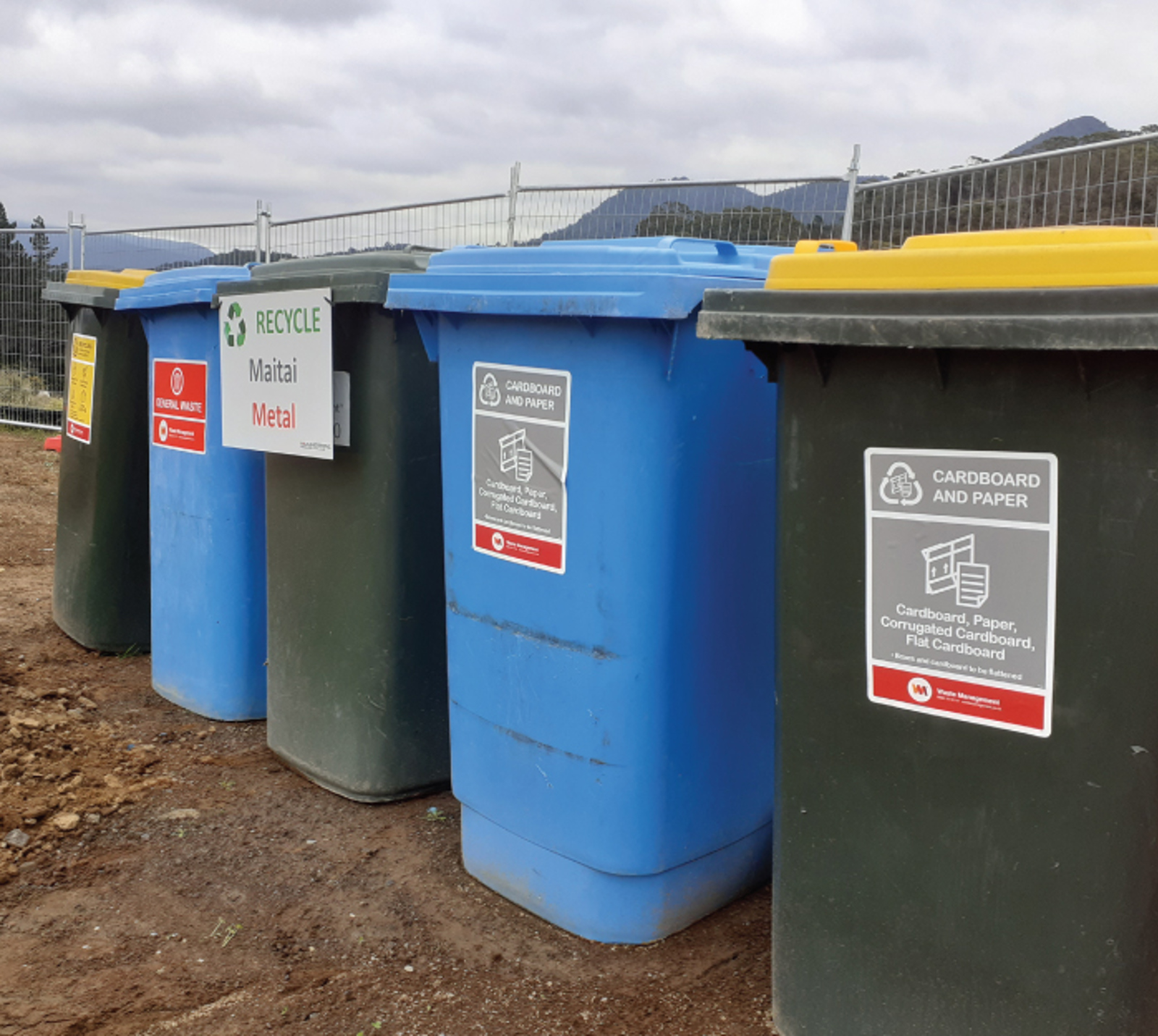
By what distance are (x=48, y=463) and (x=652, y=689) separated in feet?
30.6

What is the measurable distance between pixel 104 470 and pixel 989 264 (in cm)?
396

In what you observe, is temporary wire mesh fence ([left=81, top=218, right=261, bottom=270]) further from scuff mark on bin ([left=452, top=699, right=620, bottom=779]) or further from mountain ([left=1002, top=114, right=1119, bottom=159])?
scuff mark on bin ([left=452, top=699, right=620, bottom=779])

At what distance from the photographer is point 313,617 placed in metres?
3.50

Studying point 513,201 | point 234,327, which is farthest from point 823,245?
point 513,201

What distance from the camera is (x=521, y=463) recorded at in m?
2.63

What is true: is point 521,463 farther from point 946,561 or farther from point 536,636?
point 946,561

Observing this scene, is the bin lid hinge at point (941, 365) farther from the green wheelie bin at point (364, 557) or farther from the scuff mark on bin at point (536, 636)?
the green wheelie bin at point (364, 557)

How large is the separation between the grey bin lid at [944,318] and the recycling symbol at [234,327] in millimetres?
1956

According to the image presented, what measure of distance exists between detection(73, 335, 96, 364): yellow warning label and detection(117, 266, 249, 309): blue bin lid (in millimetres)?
508

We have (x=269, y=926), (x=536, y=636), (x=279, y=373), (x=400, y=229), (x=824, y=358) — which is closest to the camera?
(x=824, y=358)

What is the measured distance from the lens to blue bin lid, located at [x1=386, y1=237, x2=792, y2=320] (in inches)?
91.5

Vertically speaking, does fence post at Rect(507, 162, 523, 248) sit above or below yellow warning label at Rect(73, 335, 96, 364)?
above

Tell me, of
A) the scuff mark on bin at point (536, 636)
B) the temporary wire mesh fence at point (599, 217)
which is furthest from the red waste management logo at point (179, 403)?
the scuff mark on bin at point (536, 636)

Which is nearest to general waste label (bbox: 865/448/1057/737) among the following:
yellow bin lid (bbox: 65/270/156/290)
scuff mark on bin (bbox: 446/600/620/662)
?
scuff mark on bin (bbox: 446/600/620/662)
